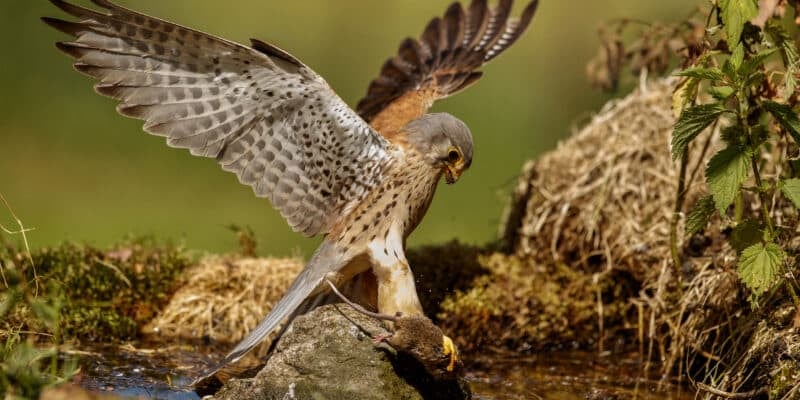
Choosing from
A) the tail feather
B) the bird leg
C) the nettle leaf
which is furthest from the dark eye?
the nettle leaf

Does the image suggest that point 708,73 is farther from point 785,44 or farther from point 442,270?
point 442,270

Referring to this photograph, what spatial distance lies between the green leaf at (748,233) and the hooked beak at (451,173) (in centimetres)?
135

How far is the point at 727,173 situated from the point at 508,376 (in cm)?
167

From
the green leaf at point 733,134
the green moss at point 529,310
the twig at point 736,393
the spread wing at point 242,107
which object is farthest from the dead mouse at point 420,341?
the green moss at point 529,310

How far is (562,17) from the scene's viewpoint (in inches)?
530

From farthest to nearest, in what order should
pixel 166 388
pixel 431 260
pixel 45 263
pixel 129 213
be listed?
pixel 129 213, pixel 431 260, pixel 45 263, pixel 166 388

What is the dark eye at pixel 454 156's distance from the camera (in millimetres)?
4512

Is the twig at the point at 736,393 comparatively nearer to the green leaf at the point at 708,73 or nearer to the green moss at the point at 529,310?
the green leaf at the point at 708,73

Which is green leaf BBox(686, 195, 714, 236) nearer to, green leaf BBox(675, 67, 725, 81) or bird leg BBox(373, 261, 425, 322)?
green leaf BBox(675, 67, 725, 81)

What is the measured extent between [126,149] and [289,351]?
739cm

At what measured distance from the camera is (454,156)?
14.9 feet

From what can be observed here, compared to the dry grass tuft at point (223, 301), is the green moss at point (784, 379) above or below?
above

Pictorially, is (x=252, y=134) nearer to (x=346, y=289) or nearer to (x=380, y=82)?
(x=346, y=289)

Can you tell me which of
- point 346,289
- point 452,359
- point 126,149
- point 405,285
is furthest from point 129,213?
point 452,359
